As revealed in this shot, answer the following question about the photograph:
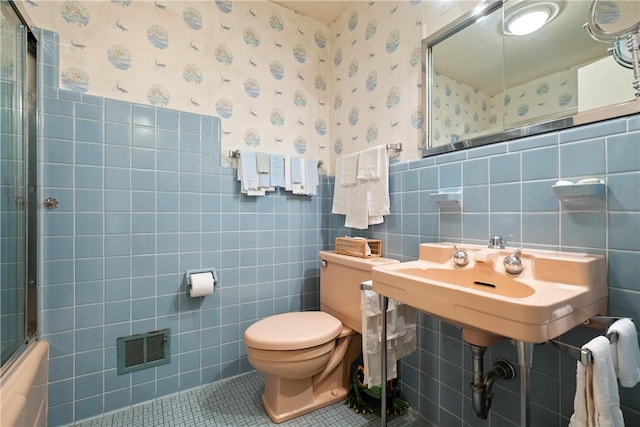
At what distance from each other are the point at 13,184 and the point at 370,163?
168cm

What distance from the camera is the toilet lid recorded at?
1270mm

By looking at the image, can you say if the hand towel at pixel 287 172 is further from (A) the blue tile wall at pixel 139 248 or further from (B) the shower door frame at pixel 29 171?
(B) the shower door frame at pixel 29 171

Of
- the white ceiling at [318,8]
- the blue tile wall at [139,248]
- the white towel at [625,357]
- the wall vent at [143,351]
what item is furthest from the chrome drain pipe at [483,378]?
the white ceiling at [318,8]

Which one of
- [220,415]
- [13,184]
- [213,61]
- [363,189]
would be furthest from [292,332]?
[213,61]

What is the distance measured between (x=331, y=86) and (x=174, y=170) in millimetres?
1323

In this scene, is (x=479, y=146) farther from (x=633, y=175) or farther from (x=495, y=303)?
(x=495, y=303)

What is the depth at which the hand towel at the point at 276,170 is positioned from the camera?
1.84 m

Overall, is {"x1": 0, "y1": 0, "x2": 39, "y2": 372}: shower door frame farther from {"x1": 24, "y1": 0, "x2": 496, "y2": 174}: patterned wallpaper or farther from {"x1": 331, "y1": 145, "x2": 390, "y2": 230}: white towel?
{"x1": 331, "y1": 145, "x2": 390, "y2": 230}: white towel

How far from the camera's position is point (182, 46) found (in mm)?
1636

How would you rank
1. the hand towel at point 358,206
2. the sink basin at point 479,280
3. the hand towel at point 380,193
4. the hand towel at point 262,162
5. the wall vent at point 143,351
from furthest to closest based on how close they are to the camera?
1. the hand towel at point 262,162
2. the hand towel at point 358,206
3. the hand towel at point 380,193
4. the wall vent at point 143,351
5. the sink basin at point 479,280

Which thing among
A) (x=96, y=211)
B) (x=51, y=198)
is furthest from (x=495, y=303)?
(x=51, y=198)

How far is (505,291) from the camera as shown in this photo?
3.25ft

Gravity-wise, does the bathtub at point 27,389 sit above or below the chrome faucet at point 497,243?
below

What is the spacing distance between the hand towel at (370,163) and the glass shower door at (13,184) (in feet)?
5.33
